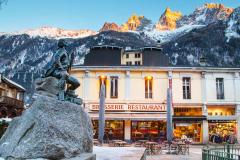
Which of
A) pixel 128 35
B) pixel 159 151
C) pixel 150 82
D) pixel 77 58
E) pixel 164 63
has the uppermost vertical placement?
pixel 128 35

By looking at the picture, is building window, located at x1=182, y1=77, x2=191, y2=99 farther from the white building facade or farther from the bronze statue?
the bronze statue

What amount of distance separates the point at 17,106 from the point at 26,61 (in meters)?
101

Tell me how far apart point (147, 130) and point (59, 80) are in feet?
72.1

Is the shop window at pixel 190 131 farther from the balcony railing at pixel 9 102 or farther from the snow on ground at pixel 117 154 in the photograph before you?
the balcony railing at pixel 9 102

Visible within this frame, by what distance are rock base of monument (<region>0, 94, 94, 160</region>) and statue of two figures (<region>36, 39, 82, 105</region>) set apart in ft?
2.00

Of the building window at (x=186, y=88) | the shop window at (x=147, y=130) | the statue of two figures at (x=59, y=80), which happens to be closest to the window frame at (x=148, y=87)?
the shop window at (x=147, y=130)

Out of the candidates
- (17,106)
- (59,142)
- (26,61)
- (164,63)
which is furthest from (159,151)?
(26,61)

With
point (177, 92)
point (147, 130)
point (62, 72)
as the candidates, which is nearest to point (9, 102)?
point (147, 130)

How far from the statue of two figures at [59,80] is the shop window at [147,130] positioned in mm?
20968

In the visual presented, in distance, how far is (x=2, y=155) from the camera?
24.7 feet

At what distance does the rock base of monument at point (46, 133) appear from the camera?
7000 millimetres

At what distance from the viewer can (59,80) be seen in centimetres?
893

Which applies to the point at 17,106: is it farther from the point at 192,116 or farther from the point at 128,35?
the point at 128,35

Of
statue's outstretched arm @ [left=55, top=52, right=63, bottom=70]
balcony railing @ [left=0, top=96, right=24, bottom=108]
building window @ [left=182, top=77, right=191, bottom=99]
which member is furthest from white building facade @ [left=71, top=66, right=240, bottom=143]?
statue's outstretched arm @ [left=55, top=52, right=63, bottom=70]
